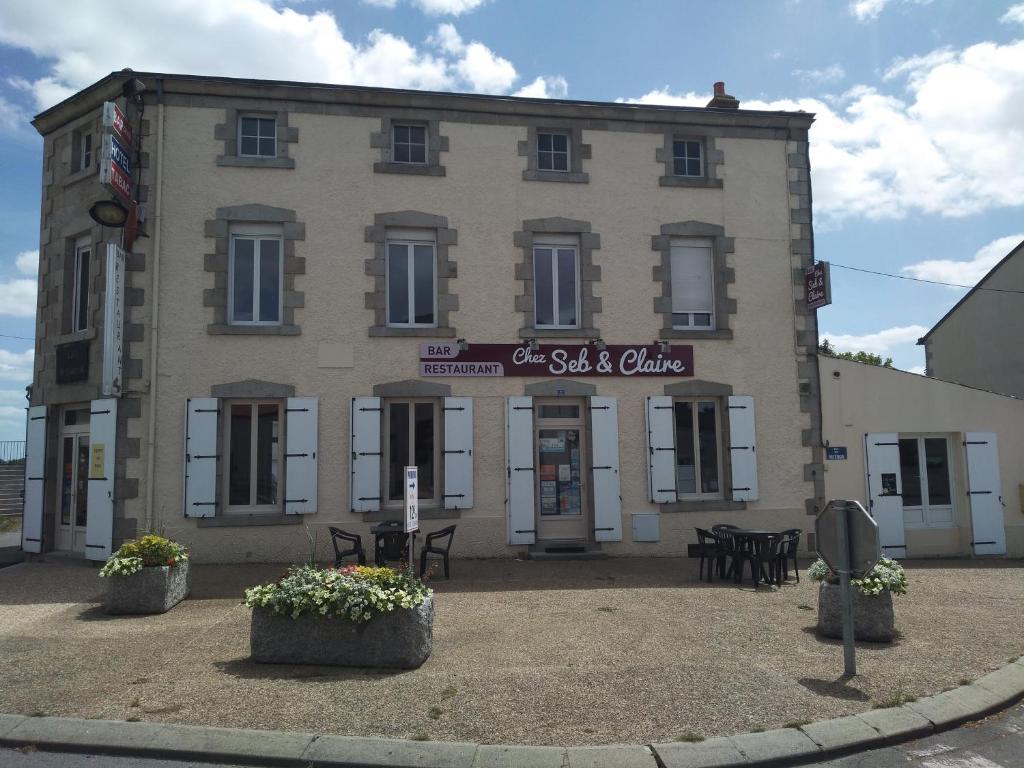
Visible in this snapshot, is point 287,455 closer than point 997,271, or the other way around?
point 287,455

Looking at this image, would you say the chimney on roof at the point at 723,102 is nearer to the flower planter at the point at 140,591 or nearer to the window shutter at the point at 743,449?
the window shutter at the point at 743,449

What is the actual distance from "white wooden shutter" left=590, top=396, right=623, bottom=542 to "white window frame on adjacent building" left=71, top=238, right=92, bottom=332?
24.7 ft

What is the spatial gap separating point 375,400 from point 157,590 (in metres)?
3.84

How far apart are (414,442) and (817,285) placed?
254 inches

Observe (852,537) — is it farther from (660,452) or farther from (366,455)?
(366,455)

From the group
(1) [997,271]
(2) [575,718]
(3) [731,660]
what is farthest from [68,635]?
(1) [997,271]

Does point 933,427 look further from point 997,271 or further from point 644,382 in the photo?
point 997,271

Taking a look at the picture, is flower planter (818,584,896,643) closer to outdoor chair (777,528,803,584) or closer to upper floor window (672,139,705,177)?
outdoor chair (777,528,803,584)

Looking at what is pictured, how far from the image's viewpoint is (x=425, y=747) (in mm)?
4070

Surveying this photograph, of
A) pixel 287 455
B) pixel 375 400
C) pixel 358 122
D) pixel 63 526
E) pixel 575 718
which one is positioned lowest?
pixel 575 718

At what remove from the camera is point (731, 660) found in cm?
568

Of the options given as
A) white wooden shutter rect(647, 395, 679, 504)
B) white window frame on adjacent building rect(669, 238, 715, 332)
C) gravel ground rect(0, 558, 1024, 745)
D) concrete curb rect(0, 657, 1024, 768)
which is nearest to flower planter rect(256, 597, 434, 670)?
gravel ground rect(0, 558, 1024, 745)

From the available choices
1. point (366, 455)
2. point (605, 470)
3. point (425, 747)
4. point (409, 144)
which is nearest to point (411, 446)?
point (366, 455)

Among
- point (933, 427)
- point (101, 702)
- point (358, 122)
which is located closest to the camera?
point (101, 702)
